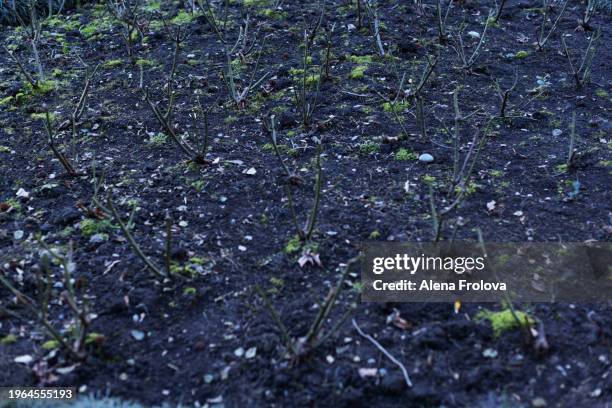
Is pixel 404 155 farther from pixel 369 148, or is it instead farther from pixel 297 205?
pixel 297 205

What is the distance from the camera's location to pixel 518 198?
2912 millimetres

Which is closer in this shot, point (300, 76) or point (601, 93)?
point (601, 93)

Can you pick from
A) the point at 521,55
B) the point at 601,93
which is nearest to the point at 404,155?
the point at 601,93

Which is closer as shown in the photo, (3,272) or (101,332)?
(101,332)

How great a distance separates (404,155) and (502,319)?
117cm

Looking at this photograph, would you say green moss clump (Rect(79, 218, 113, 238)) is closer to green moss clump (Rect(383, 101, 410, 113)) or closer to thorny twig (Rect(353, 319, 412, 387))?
thorny twig (Rect(353, 319, 412, 387))

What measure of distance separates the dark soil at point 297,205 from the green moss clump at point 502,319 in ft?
0.08

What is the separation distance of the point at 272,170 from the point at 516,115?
146 cm

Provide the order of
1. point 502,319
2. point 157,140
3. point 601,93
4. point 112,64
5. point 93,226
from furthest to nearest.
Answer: point 112,64 → point 601,93 → point 157,140 → point 93,226 → point 502,319

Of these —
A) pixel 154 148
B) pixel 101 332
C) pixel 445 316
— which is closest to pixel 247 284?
A: pixel 101 332

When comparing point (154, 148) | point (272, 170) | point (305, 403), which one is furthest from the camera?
point (154, 148)

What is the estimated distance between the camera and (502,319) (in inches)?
89.8

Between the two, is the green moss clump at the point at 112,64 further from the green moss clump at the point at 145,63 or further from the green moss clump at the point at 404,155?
the green moss clump at the point at 404,155

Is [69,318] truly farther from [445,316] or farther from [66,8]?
[66,8]
